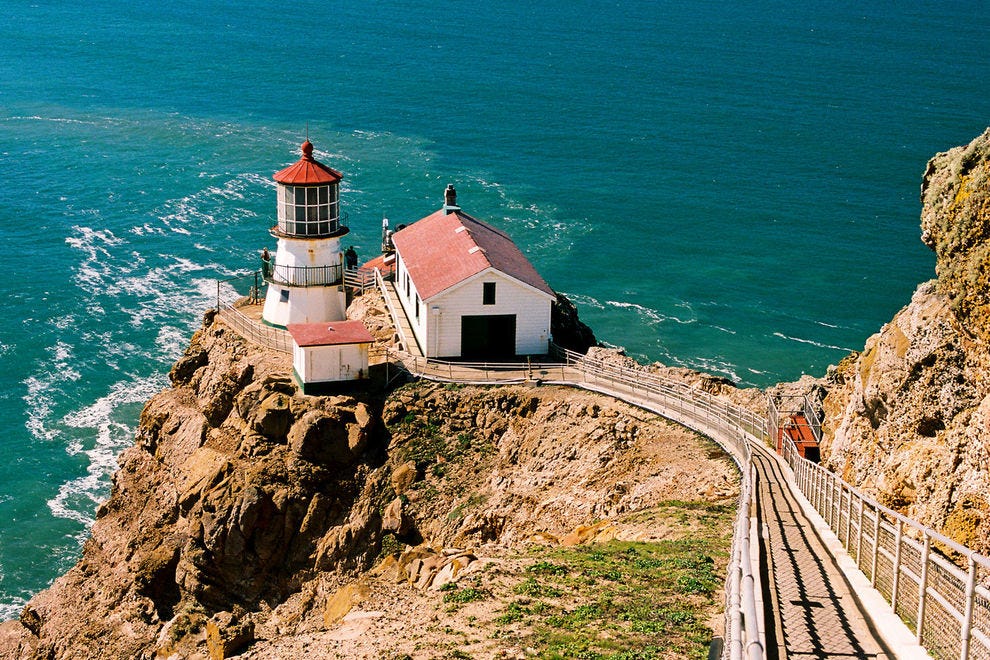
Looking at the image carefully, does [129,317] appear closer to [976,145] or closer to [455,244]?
[455,244]

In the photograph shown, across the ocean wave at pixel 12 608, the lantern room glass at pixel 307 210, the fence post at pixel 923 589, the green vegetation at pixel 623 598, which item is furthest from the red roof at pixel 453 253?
the fence post at pixel 923 589

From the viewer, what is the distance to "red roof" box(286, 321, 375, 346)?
40125mm

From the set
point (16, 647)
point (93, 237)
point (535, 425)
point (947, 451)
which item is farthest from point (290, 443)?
point (93, 237)

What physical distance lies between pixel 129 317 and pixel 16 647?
31441 mm

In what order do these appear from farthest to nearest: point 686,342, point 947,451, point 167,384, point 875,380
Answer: point 686,342, point 167,384, point 875,380, point 947,451

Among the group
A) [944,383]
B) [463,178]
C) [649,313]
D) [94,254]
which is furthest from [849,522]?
[463,178]

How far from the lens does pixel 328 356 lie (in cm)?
4034

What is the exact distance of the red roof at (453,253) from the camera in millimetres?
41594

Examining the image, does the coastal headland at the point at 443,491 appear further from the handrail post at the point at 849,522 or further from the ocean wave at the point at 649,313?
the ocean wave at the point at 649,313

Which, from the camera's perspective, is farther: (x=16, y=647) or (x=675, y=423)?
(x=16, y=647)

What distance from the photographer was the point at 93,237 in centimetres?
8088

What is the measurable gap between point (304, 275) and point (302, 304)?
1.24 metres

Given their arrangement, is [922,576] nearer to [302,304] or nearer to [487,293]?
[487,293]

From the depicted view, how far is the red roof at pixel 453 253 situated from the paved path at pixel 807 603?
63.1ft
